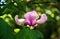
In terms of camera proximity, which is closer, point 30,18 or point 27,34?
point 27,34

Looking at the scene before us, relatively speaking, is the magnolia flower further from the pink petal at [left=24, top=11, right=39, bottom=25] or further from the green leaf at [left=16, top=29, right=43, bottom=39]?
the green leaf at [left=16, top=29, right=43, bottom=39]

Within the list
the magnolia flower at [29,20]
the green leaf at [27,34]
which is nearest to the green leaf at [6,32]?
the green leaf at [27,34]

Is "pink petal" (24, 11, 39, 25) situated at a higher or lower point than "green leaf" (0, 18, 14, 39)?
lower

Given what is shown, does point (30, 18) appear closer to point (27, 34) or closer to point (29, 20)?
point (29, 20)

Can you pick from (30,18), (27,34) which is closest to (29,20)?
(30,18)

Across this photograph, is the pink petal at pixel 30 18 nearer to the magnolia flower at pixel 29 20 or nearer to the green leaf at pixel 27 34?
the magnolia flower at pixel 29 20

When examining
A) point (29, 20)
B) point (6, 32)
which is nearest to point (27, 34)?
point (6, 32)

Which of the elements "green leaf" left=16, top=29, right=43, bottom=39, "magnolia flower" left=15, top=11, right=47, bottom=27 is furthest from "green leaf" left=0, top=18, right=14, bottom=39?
"magnolia flower" left=15, top=11, right=47, bottom=27

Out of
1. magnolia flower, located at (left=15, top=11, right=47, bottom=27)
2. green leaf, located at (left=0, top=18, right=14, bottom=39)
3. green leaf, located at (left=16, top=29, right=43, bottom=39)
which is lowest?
magnolia flower, located at (left=15, top=11, right=47, bottom=27)

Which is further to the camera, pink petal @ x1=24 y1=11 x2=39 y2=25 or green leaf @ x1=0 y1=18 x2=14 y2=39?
pink petal @ x1=24 y1=11 x2=39 y2=25

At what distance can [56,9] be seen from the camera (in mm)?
3531

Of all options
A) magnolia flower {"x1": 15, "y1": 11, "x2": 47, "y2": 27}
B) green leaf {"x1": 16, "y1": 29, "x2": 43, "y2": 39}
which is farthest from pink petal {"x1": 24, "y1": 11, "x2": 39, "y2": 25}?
green leaf {"x1": 16, "y1": 29, "x2": 43, "y2": 39}

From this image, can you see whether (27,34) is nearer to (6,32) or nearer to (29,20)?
(6,32)

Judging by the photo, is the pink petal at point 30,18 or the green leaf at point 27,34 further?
the pink petal at point 30,18
